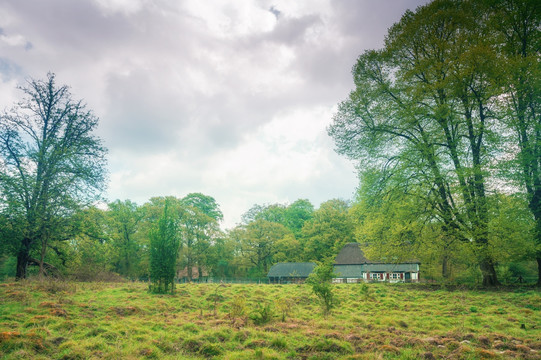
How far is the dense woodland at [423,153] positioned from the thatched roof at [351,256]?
26443mm

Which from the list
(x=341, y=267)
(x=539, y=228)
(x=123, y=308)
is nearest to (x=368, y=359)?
(x=123, y=308)

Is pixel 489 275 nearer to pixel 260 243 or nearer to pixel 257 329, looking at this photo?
pixel 257 329

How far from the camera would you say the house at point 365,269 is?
140ft

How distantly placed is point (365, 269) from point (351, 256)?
2.66 meters

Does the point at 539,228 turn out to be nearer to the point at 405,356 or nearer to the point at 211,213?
the point at 405,356

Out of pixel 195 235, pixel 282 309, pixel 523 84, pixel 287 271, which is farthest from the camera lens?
pixel 195 235

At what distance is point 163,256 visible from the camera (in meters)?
19.0

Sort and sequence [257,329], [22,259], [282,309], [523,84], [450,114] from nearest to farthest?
[257,329] < [282,309] < [523,84] < [450,114] < [22,259]

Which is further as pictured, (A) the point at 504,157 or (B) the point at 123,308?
(A) the point at 504,157

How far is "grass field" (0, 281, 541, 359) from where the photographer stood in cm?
694

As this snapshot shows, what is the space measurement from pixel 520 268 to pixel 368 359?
32.4 meters

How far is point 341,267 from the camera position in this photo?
44656 millimetres

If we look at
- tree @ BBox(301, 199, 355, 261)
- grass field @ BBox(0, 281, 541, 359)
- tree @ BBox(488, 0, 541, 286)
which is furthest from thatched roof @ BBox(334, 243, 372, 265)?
grass field @ BBox(0, 281, 541, 359)

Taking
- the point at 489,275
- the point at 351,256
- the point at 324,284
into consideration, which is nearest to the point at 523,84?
the point at 489,275
